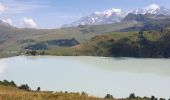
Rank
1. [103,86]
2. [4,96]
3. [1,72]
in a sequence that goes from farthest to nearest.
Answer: [1,72]
[103,86]
[4,96]

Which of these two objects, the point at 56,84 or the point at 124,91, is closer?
the point at 124,91

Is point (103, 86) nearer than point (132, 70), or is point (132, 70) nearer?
point (103, 86)

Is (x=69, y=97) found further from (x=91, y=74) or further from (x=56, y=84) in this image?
(x=91, y=74)

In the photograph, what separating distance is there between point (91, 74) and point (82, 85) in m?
42.0

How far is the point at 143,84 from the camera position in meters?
141

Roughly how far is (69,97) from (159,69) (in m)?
186

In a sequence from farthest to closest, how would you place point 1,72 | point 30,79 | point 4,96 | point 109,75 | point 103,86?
point 1,72, point 109,75, point 30,79, point 103,86, point 4,96

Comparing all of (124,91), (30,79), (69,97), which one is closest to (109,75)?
(30,79)

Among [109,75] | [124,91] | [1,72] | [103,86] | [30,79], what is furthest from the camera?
[1,72]

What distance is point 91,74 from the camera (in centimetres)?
17762

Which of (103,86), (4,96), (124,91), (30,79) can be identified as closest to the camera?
(4,96)

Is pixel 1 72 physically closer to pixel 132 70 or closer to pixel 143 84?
pixel 132 70

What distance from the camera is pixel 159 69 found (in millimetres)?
198250

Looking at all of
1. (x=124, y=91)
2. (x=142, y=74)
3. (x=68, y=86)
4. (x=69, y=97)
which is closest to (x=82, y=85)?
(x=68, y=86)
